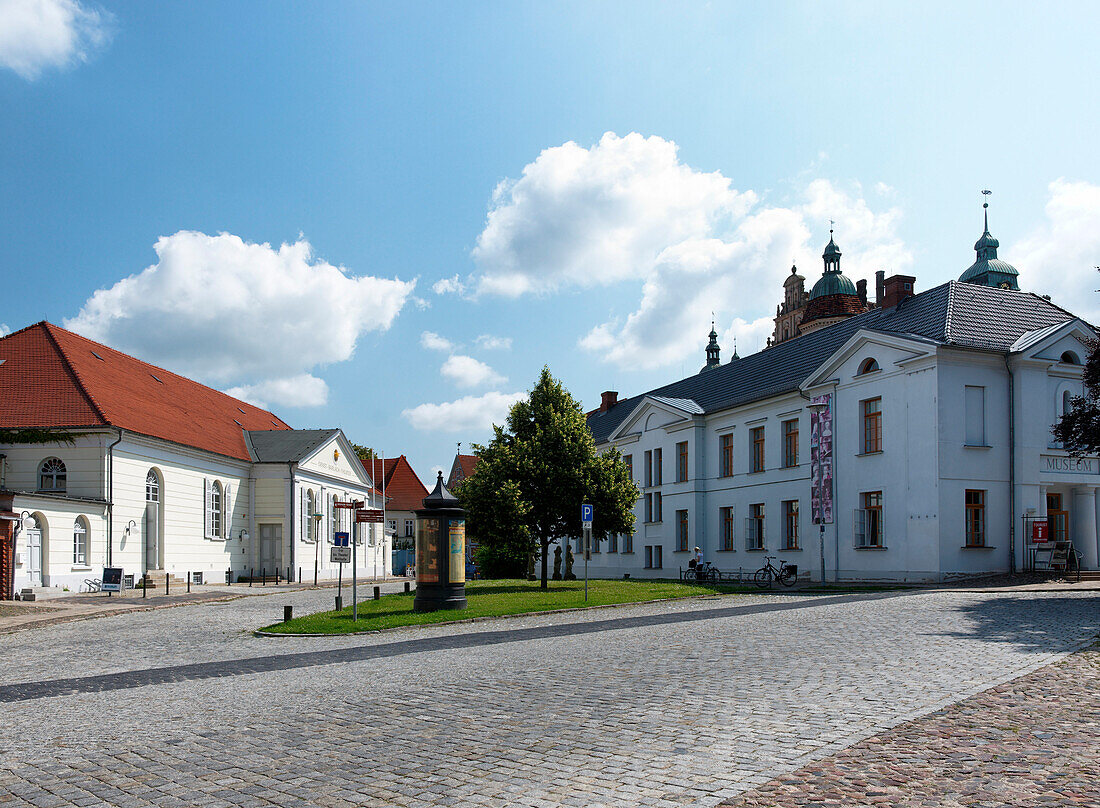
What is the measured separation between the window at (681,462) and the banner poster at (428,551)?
2689 cm

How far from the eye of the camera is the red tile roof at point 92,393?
37.0m

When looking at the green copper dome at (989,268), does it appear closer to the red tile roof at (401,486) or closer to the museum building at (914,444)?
the museum building at (914,444)

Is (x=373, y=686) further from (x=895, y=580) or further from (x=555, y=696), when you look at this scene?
(x=895, y=580)

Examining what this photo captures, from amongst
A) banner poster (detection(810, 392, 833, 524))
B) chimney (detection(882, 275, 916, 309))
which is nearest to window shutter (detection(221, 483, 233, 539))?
banner poster (detection(810, 392, 833, 524))

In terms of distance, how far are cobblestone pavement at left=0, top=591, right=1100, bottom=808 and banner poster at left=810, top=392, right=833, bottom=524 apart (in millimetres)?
18827

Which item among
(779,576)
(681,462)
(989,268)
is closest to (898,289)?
(779,576)

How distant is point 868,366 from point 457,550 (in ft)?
60.8

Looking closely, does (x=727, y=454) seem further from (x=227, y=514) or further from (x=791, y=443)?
(x=227, y=514)

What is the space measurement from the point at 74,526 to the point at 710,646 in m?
27.2

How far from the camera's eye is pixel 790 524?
130 feet

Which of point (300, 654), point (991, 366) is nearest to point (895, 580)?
point (991, 366)

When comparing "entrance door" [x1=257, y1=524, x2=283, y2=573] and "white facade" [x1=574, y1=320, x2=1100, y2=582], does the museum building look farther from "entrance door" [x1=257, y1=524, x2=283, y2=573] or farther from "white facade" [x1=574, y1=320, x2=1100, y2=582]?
"entrance door" [x1=257, y1=524, x2=283, y2=573]

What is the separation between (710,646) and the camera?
14492 millimetres

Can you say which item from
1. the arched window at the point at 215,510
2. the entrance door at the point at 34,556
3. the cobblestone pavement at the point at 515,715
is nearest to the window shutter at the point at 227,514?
the arched window at the point at 215,510
